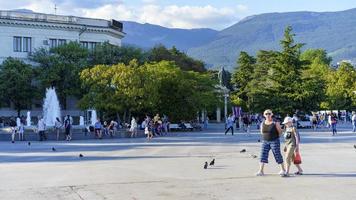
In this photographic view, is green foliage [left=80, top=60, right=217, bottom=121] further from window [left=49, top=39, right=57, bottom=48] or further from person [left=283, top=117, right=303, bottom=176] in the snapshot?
person [left=283, top=117, right=303, bottom=176]

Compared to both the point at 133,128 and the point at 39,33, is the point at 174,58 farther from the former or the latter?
the point at 133,128

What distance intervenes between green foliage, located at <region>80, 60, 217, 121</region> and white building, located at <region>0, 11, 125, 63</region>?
2621 centimetres

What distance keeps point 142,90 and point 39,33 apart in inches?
1307

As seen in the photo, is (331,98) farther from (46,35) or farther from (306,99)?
(46,35)

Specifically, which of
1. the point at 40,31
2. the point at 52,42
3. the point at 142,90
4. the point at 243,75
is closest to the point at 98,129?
the point at 142,90

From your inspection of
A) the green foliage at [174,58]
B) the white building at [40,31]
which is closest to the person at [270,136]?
the green foliage at [174,58]

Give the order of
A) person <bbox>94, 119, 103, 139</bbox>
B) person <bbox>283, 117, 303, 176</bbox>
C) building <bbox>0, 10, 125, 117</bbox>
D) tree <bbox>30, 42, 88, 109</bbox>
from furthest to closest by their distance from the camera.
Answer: building <bbox>0, 10, 125, 117</bbox>
tree <bbox>30, 42, 88, 109</bbox>
person <bbox>94, 119, 103, 139</bbox>
person <bbox>283, 117, 303, 176</bbox>

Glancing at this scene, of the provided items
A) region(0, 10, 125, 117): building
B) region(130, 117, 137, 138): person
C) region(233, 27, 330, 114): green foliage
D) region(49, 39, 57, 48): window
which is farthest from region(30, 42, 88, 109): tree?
region(130, 117, 137, 138): person

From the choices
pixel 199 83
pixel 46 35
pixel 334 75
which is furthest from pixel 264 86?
pixel 334 75

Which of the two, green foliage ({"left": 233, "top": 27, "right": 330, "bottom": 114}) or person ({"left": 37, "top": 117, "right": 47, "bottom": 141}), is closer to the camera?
person ({"left": 37, "top": 117, "right": 47, "bottom": 141})

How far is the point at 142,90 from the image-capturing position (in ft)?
166

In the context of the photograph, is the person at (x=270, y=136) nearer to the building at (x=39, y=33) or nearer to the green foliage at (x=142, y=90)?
the green foliage at (x=142, y=90)

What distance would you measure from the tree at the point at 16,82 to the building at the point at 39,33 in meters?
5.14

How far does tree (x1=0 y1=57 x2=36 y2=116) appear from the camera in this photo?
6956 centimetres
